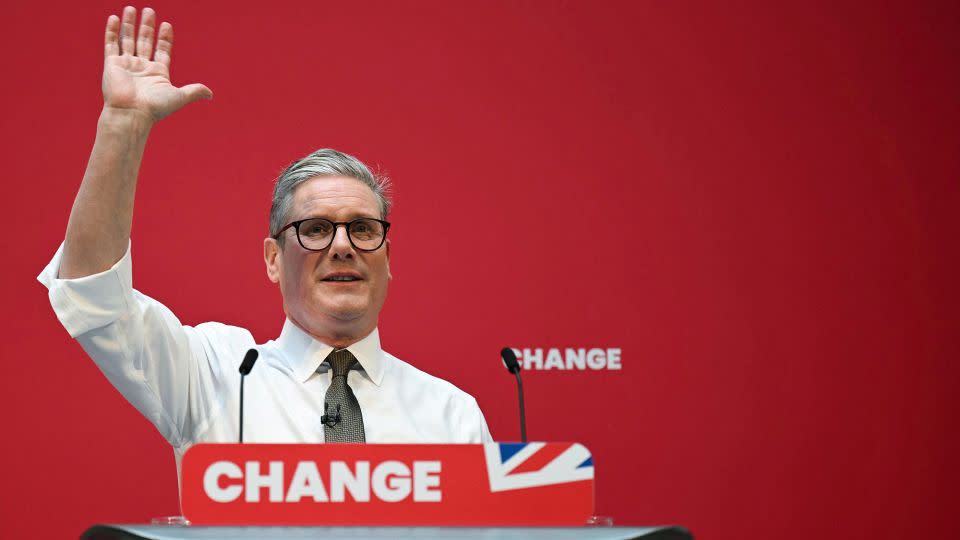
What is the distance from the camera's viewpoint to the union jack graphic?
4.05 ft

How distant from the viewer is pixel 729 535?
259 centimetres

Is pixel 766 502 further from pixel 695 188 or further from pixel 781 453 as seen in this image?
pixel 695 188

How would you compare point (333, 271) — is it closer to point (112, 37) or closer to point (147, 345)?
point (147, 345)

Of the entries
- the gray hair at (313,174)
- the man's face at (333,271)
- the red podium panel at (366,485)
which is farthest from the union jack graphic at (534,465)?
the gray hair at (313,174)

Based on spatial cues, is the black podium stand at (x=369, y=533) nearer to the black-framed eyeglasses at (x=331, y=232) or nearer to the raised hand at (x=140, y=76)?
the raised hand at (x=140, y=76)

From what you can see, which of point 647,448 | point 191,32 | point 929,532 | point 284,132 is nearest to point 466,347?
point 647,448

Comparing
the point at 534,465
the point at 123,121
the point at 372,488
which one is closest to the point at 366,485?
the point at 372,488

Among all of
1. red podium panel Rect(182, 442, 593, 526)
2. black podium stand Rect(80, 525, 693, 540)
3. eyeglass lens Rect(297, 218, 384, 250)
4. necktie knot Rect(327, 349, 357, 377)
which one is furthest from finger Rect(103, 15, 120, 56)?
black podium stand Rect(80, 525, 693, 540)

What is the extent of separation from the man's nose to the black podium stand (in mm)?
806

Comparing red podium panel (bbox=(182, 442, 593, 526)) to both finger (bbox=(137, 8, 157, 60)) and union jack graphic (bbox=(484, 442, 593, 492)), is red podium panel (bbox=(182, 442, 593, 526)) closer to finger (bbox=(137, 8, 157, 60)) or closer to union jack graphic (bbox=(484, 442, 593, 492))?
union jack graphic (bbox=(484, 442, 593, 492))

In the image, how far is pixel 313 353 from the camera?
6.38 ft

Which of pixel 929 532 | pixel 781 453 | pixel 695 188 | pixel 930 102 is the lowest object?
pixel 929 532

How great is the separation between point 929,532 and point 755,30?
1.42m

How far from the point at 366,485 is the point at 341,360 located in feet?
2.48
